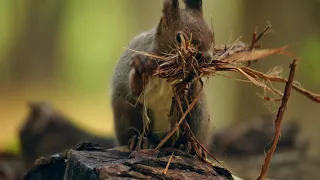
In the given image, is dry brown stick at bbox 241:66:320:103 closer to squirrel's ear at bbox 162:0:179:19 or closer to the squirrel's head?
the squirrel's head

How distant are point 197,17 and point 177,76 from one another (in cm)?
43

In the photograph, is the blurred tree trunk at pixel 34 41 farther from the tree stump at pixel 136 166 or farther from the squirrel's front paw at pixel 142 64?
the tree stump at pixel 136 166

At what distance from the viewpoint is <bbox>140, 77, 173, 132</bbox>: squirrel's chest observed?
7.36ft

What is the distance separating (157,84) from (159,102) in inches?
6.5

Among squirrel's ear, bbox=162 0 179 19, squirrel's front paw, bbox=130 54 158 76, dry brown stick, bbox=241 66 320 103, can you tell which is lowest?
dry brown stick, bbox=241 66 320 103

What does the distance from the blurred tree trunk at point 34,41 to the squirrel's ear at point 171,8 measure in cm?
261

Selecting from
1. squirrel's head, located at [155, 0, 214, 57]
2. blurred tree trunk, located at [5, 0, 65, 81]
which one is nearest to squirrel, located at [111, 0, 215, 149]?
squirrel's head, located at [155, 0, 214, 57]

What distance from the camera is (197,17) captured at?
2.08 m

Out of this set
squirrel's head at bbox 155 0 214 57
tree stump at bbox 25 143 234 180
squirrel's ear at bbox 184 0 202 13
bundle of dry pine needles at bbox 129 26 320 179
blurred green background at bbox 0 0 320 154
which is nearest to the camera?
tree stump at bbox 25 143 234 180

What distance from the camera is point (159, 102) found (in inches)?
93.4

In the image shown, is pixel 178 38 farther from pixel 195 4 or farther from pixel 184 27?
pixel 195 4

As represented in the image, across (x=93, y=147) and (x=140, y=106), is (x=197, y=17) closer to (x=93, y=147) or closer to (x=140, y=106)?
(x=140, y=106)

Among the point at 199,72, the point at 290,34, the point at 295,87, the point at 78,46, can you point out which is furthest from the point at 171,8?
the point at 290,34

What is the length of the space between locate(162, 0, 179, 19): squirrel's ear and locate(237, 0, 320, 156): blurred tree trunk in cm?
217
